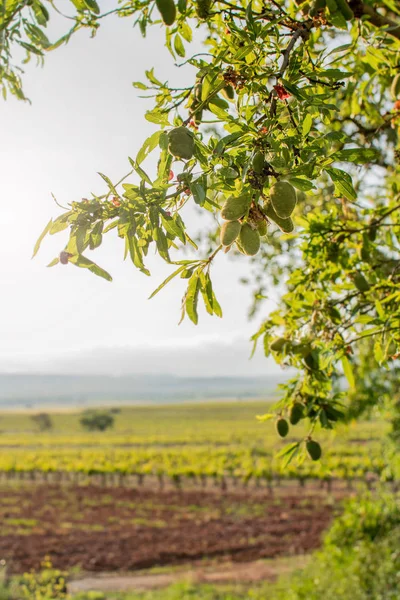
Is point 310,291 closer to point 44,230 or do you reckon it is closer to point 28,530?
point 44,230

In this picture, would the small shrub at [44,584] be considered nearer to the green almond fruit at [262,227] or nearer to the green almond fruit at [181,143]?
the green almond fruit at [262,227]

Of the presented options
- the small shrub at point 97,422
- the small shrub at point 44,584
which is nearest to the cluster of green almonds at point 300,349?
the small shrub at point 44,584

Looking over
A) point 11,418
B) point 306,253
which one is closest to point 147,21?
point 306,253

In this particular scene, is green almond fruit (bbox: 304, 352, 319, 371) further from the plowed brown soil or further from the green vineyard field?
the plowed brown soil

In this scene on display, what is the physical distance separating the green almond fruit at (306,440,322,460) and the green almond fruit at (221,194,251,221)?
1.14m

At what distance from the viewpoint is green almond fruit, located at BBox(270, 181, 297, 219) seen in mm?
1189

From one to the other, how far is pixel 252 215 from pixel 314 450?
1094mm

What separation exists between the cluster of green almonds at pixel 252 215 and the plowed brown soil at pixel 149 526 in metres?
14.7

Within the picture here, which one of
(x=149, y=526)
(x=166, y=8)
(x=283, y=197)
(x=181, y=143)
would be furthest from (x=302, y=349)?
(x=149, y=526)

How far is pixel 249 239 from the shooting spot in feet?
4.04

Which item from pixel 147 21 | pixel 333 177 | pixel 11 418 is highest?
pixel 147 21

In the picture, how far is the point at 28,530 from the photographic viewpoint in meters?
18.1

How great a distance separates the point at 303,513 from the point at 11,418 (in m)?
84.1

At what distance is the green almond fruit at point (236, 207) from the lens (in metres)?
1.15
